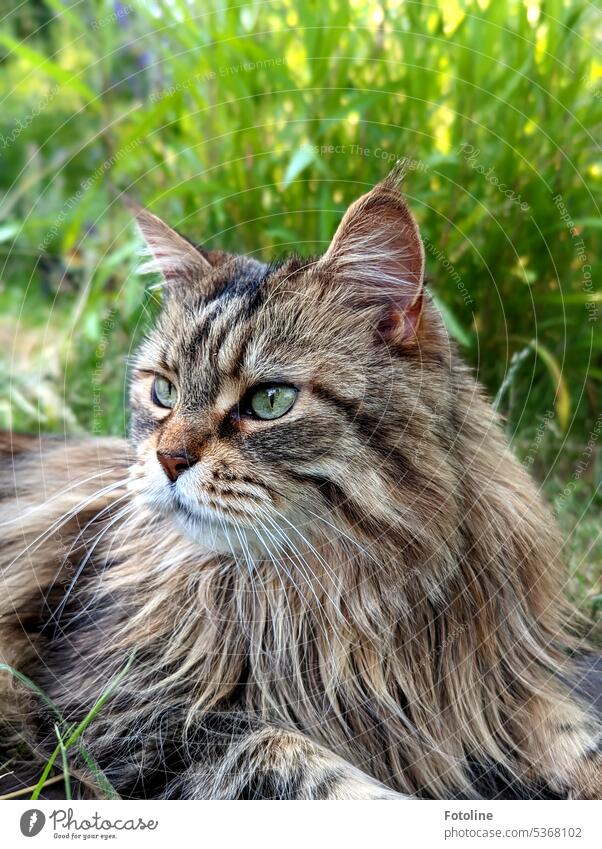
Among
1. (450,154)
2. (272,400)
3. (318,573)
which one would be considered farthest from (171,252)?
(450,154)

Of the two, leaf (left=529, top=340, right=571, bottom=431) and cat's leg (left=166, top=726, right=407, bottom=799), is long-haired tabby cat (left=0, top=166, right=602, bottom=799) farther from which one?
leaf (left=529, top=340, right=571, bottom=431)

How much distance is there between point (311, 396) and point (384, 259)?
22 cm

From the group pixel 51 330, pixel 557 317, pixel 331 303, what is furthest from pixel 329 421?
pixel 51 330

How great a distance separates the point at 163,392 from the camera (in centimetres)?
132

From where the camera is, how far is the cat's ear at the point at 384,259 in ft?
3.82

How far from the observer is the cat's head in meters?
1.14

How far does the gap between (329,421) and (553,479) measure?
908 mm

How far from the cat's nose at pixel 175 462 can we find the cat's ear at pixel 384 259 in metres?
0.34

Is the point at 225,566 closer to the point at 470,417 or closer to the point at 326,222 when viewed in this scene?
the point at 470,417
